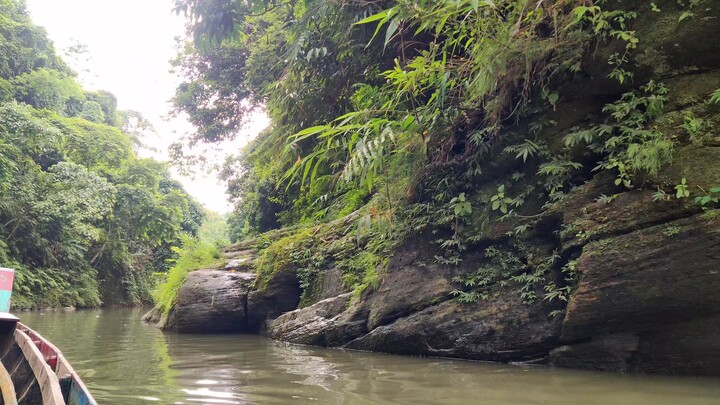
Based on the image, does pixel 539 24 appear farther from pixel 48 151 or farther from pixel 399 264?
pixel 48 151

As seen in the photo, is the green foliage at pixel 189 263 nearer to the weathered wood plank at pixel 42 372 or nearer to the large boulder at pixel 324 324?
the large boulder at pixel 324 324

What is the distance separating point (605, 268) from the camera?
14.0 feet

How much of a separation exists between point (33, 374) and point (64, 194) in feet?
52.6

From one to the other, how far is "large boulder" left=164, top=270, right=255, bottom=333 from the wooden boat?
3.46 meters

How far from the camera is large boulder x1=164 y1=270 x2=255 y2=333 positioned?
8.48 m

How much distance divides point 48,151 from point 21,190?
4.48 meters

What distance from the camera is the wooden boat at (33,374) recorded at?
250 cm

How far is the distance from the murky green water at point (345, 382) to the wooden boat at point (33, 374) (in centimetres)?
42

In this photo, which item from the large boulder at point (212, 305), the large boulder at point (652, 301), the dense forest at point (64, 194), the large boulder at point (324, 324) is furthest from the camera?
the dense forest at point (64, 194)

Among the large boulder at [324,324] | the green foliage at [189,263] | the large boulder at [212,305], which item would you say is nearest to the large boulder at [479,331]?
the large boulder at [324,324]

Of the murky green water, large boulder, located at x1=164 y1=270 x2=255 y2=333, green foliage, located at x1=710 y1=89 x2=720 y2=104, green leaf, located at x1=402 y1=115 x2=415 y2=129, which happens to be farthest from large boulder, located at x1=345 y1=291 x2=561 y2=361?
large boulder, located at x1=164 y1=270 x2=255 y2=333

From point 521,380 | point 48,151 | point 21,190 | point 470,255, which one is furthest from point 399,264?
point 48,151

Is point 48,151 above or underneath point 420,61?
above

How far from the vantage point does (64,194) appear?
1738 cm
